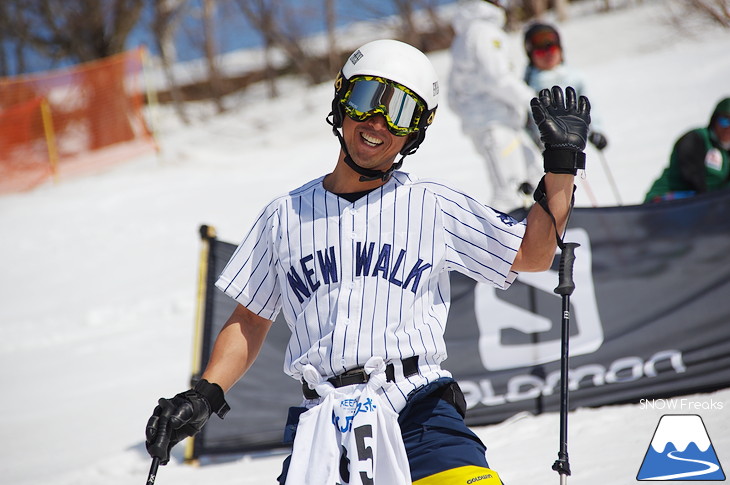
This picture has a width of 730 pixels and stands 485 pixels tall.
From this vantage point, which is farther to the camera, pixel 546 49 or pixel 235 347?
pixel 546 49

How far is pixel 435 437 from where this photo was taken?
246cm

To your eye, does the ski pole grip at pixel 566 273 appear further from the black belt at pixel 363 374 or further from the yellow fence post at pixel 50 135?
the yellow fence post at pixel 50 135

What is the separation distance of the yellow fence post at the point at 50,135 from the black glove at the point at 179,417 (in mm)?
14902

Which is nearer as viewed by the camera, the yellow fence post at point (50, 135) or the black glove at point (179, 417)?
the black glove at point (179, 417)

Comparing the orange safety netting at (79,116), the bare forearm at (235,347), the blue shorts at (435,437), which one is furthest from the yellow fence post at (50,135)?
the blue shorts at (435,437)

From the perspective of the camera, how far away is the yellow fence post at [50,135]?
16438mm

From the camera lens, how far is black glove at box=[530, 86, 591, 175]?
253 centimetres

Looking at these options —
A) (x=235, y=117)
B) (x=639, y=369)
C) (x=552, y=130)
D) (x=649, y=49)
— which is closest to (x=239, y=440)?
(x=639, y=369)

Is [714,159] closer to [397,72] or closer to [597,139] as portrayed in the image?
[597,139]

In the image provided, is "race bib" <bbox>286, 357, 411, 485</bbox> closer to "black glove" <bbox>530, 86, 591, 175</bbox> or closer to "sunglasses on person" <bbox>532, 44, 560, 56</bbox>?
"black glove" <bbox>530, 86, 591, 175</bbox>
